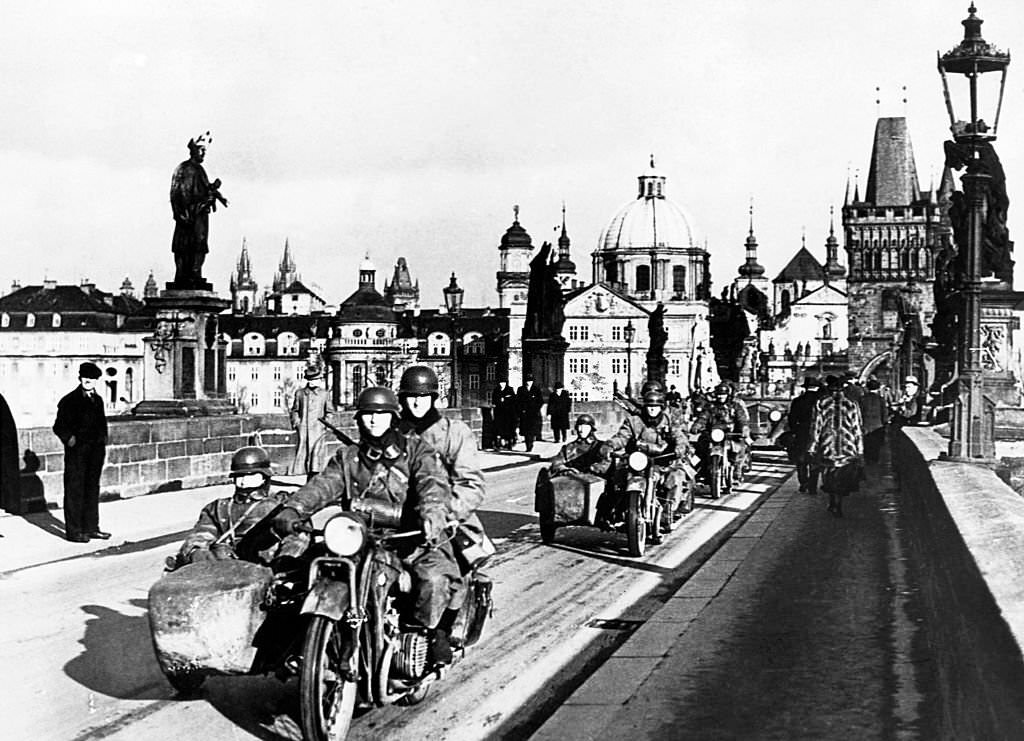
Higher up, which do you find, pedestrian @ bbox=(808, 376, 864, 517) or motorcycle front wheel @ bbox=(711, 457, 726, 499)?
pedestrian @ bbox=(808, 376, 864, 517)

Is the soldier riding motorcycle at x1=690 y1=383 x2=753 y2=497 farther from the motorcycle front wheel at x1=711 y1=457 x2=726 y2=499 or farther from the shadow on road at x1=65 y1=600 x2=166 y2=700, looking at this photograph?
the shadow on road at x1=65 y1=600 x2=166 y2=700

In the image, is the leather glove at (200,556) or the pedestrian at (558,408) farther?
the pedestrian at (558,408)

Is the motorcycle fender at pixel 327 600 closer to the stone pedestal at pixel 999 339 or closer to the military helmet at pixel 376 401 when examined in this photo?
the military helmet at pixel 376 401

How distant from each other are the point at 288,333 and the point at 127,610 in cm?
13684

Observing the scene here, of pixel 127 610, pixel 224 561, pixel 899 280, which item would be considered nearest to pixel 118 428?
pixel 127 610

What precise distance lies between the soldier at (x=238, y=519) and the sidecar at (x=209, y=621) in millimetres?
536

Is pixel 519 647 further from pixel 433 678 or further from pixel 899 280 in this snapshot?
pixel 899 280

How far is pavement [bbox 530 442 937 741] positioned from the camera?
7078 millimetres

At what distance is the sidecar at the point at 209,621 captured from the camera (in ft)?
21.7

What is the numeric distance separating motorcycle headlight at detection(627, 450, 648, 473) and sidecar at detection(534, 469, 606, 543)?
1.73 ft

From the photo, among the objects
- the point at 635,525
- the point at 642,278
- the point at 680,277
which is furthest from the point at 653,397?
the point at 642,278

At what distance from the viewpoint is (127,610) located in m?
10.2

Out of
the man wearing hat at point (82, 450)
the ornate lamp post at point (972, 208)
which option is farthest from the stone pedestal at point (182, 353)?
the ornate lamp post at point (972, 208)

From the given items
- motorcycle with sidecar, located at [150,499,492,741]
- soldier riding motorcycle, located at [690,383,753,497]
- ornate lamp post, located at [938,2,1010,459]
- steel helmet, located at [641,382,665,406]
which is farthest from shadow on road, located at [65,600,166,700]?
soldier riding motorcycle, located at [690,383,753,497]
